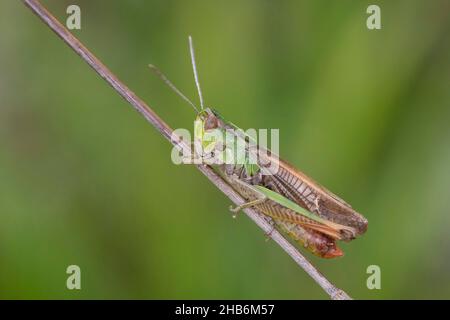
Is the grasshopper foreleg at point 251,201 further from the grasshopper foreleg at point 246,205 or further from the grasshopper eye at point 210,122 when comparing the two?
the grasshopper eye at point 210,122

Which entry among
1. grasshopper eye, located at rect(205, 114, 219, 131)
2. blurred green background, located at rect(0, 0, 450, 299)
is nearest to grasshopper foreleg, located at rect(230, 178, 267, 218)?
blurred green background, located at rect(0, 0, 450, 299)

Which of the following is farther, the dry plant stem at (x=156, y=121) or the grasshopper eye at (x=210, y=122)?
the grasshopper eye at (x=210, y=122)

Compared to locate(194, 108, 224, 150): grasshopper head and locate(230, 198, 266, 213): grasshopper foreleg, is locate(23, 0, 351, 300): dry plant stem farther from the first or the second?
locate(194, 108, 224, 150): grasshopper head

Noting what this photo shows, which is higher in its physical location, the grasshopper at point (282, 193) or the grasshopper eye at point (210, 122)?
the grasshopper eye at point (210, 122)

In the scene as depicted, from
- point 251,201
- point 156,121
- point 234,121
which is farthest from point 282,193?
point 156,121

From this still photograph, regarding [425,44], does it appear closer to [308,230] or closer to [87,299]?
[308,230]

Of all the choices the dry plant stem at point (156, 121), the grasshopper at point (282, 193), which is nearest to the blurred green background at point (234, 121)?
the grasshopper at point (282, 193)

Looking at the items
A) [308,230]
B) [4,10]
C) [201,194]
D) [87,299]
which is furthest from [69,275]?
[4,10]
